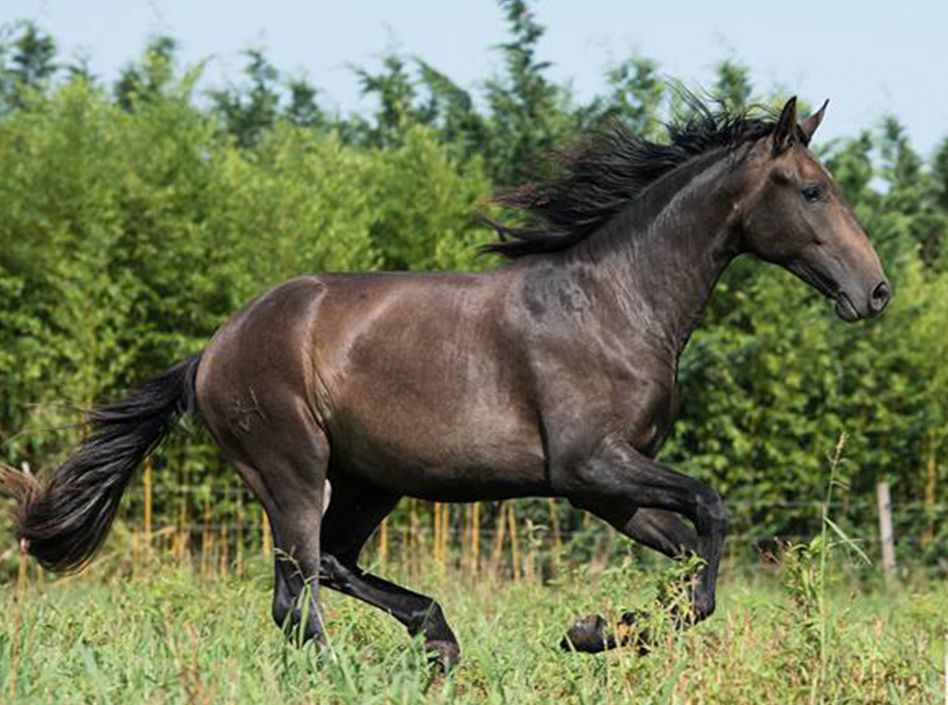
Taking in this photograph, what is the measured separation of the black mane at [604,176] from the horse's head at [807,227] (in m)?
0.23

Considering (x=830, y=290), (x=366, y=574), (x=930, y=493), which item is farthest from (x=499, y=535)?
(x=830, y=290)

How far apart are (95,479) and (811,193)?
322 cm

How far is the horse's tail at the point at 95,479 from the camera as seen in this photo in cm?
746

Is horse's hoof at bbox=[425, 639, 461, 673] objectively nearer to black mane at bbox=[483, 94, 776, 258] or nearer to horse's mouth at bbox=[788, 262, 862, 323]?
black mane at bbox=[483, 94, 776, 258]

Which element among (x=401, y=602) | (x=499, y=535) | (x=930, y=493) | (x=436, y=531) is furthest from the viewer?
(x=930, y=493)

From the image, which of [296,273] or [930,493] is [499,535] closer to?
[296,273]

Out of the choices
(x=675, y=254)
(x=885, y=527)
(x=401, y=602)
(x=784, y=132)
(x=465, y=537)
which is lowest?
(x=401, y=602)

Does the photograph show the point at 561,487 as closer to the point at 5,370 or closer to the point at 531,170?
the point at 531,170

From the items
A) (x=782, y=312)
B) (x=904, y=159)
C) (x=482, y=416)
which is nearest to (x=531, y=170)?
(x=482, y=416)

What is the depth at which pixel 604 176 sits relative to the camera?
6957 millimetres

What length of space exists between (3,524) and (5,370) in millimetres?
1165

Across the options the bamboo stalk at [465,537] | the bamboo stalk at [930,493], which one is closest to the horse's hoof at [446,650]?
the bamboo stalk at [465,537]

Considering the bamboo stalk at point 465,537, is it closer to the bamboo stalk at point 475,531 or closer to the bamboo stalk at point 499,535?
the bamboo stalk at point 475,531

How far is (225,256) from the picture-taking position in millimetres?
13828
